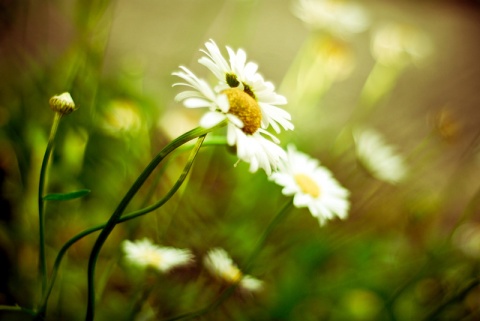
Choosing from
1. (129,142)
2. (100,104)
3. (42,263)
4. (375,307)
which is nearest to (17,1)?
(100,104)

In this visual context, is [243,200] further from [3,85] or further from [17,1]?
[17,1]

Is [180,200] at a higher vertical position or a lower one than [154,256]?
higher

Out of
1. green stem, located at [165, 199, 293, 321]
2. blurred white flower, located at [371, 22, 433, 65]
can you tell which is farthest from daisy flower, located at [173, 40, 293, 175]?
blurred white flower, located at [371, 22, 433, 65]

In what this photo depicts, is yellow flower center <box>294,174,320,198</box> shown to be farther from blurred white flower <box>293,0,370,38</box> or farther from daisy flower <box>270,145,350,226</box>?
blurred white flower <box>293,0,370,38</box>

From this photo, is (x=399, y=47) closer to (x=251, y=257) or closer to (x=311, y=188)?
(x=311, y=188)

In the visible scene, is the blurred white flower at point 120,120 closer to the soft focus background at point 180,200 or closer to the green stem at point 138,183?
the soft focus background at point 180,200

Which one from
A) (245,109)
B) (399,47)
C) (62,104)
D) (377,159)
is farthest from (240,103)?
(399,47)
